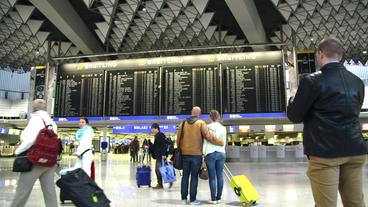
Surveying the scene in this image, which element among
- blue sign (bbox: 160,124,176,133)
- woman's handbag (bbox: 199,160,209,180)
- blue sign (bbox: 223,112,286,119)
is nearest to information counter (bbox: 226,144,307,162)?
blue sign (bbox: 160,124,176,133)

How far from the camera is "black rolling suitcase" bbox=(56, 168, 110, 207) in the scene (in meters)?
4.44

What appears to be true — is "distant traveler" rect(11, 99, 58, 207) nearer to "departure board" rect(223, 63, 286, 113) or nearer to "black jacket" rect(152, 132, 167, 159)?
"black jacket" rect(152, 132, 167, 159)

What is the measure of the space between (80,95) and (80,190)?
13.8 m

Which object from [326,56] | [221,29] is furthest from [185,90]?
[326,56]

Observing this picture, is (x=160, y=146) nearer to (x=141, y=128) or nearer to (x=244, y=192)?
(x=244, y=192)

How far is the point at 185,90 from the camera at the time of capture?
54.6ft

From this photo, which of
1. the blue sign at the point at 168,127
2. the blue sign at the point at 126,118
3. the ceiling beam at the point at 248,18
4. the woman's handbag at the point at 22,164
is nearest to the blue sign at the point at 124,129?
the blue sign at the point at 126,118

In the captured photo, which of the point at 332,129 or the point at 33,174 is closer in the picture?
the point at 332,129

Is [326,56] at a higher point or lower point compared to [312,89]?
higher

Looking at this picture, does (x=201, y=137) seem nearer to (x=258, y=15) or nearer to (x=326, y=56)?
(x=326, y=56)

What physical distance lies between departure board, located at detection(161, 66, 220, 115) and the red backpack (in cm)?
1196

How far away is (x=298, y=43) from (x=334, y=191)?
22024 mm

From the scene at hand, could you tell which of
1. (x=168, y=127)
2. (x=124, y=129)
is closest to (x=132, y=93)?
(x=124, y=129)

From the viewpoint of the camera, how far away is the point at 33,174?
14.4 ft
